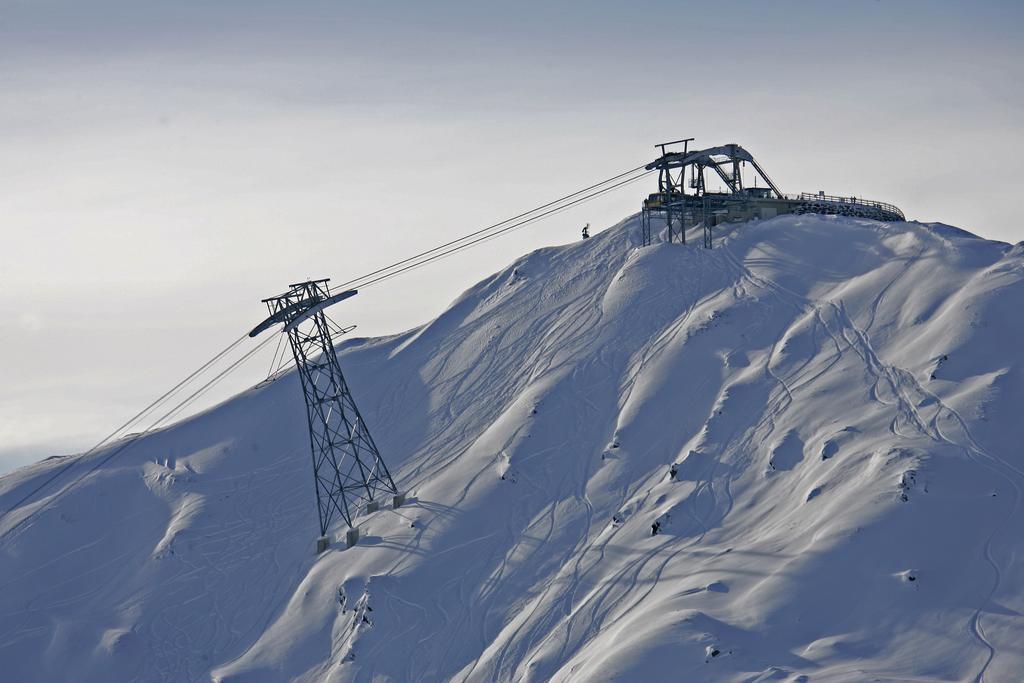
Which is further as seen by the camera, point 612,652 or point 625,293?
point 625,293

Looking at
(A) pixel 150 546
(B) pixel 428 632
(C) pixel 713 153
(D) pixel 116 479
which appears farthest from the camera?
(C) pixel 713 153

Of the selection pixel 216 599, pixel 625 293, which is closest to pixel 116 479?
pixel 216 599

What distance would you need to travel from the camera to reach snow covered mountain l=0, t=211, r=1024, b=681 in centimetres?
6156

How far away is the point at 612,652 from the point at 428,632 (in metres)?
12.6

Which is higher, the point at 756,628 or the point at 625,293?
the point at 625,293

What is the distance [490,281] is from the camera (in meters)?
103

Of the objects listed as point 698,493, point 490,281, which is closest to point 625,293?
point 490,281

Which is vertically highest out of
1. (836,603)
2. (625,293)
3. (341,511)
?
(625,293)

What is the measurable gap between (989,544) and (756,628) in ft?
37.1

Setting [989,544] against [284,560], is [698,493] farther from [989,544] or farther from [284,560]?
[284,560]

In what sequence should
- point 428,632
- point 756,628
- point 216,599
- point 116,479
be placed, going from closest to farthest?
point 756,628, point 428,632, point 216,599, point 116,479

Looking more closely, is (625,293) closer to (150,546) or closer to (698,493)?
(698,493)

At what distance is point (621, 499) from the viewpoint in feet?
244

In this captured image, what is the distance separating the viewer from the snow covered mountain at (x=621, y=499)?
202 feet
